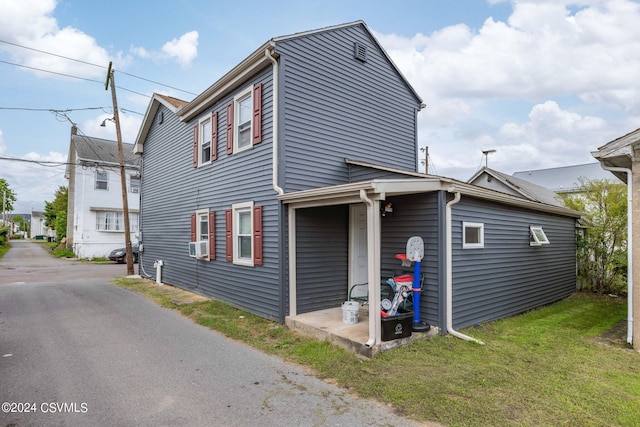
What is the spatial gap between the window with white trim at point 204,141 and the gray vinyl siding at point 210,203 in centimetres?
29

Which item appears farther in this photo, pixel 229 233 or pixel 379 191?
pixel 229 233

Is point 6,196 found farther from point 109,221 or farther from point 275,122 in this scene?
point 275,122

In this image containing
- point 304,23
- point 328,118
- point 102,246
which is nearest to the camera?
point 328,118

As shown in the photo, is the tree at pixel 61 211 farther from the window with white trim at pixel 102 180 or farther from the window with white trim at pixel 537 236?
the window with white trim at pixel 537 236

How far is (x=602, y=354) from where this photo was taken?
504 centimetres

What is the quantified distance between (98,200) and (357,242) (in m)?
21.2

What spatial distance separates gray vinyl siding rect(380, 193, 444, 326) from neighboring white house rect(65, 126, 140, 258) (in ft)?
66.2

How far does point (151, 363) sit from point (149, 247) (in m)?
9.41

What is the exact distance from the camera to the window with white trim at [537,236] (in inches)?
320

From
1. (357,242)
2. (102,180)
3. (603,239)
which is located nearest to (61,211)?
(102,180)

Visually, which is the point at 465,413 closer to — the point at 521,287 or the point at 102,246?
the point at 521,287

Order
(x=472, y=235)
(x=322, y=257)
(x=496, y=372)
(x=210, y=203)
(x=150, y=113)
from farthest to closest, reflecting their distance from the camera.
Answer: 1. (x=150, y=113)
2. (x=210, y=203)
3. (x=322, y=257)
4. (x=472, y=235)
5. (x=496, y=372)

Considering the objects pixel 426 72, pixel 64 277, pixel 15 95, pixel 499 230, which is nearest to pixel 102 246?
pixel 64 277

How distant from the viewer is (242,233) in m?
8.09
